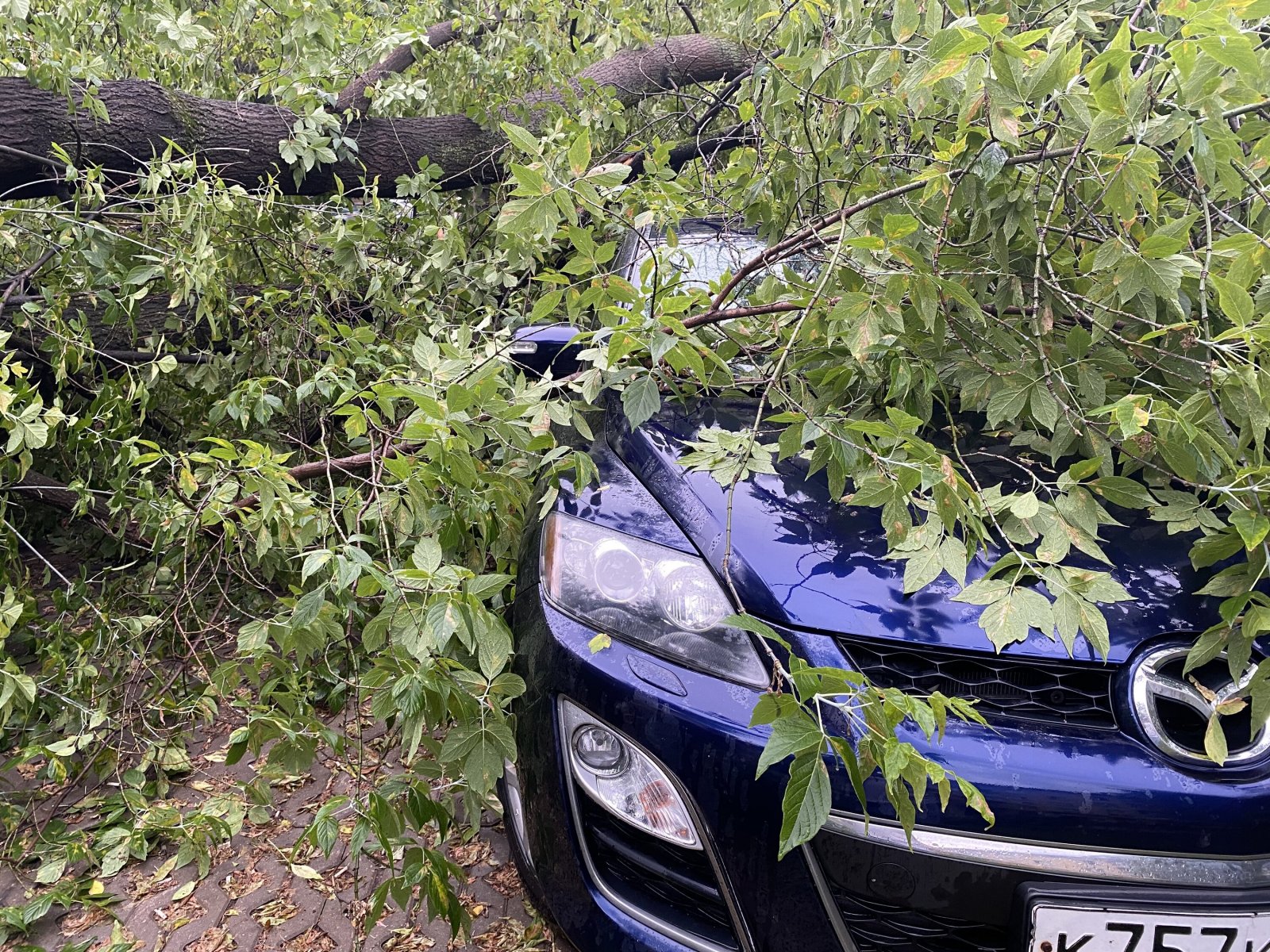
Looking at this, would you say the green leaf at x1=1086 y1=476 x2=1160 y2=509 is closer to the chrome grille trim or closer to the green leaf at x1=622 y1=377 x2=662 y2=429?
the chrome grille trim

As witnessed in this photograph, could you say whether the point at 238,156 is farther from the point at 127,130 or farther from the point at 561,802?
the point at 561,802

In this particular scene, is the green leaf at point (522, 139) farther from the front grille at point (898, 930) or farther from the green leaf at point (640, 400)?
the front grille at point (898, 930)

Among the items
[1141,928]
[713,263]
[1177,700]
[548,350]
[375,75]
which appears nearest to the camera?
[1141,928]

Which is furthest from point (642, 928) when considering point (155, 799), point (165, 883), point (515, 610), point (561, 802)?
point (155, 799)

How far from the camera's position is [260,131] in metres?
3.08

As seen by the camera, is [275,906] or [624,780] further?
[275,906]

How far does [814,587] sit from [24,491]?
260 cm

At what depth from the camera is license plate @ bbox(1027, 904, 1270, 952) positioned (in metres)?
1.12

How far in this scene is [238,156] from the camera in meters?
3.09

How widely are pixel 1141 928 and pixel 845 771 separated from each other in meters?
0.45

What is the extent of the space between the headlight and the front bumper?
0.15 feet

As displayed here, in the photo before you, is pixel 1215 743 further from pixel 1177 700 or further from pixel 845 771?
pixel 845 771

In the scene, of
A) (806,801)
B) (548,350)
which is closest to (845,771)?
(806,801)

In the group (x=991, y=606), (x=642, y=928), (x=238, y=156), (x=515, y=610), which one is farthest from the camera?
(x=238, y=156)
